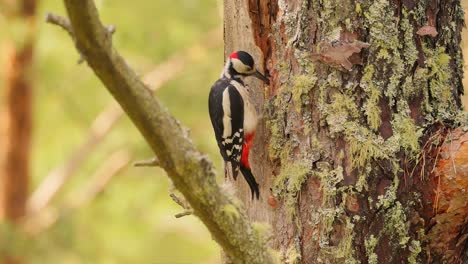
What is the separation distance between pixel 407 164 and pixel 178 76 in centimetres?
536

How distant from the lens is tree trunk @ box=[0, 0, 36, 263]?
7.04m

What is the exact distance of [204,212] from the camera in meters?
1.80

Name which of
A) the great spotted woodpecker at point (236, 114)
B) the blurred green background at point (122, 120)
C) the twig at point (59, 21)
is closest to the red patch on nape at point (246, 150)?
the great spotted woodpecker at point (236, 114)

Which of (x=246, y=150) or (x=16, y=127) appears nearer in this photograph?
(x=246, y=150)

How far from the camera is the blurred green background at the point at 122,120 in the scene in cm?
722

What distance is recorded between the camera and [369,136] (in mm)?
2447

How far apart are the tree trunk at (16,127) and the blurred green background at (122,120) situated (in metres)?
0.14

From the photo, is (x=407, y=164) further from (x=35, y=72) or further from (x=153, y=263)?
(x=153, y=263)

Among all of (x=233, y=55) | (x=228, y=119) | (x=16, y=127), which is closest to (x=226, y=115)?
(x=228, y=119)

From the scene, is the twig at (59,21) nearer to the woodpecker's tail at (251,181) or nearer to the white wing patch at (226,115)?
the woodpecker's tail at (251,181)

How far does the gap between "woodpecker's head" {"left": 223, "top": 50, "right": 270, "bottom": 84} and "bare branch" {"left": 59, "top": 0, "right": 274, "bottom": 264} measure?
34.6 inches

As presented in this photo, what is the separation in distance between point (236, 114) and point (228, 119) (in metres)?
0.08

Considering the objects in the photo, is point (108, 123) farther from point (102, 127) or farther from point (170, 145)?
point (170, 145)

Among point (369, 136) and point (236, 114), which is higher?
point (236, 114)
